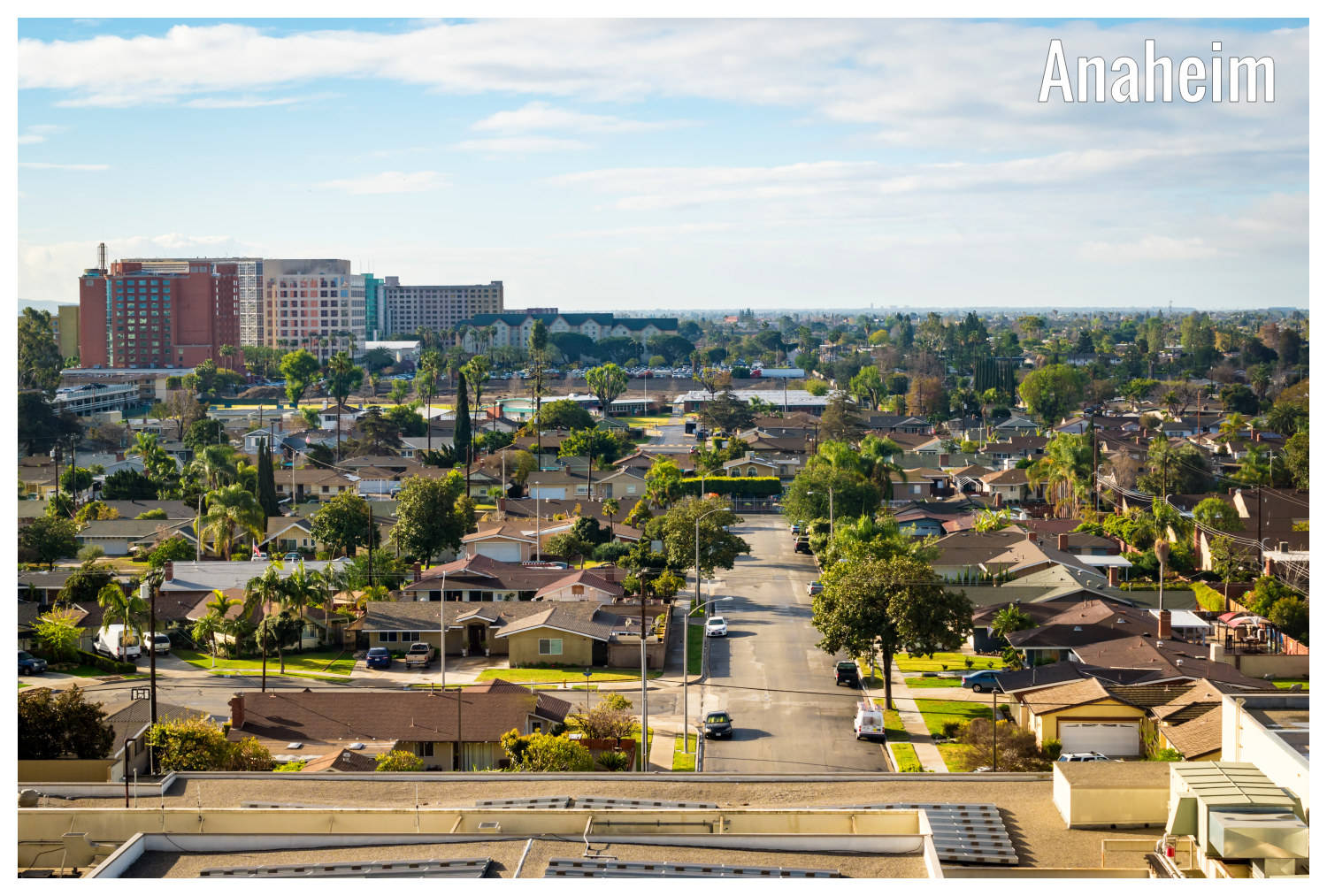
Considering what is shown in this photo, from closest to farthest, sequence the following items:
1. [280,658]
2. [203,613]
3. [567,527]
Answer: [280,658] → [203,613] → [567,527]

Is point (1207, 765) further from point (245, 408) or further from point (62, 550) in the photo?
point (245, 408)

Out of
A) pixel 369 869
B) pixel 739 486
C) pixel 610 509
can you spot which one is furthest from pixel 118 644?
pixel 739 486

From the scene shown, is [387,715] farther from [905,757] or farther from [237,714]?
[905,757]

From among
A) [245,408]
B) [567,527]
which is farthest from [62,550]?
[245,408]

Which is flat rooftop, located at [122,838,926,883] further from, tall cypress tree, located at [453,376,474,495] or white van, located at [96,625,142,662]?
tall cypress tree, located at [453,376,474,495]

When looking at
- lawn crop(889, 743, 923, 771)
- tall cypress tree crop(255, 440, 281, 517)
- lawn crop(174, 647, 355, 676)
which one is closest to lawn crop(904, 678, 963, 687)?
lawn crop(889, 743, 923, 771)

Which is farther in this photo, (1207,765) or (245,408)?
(245,408)

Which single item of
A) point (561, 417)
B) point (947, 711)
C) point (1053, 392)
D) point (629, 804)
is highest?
point (1053, 392)
